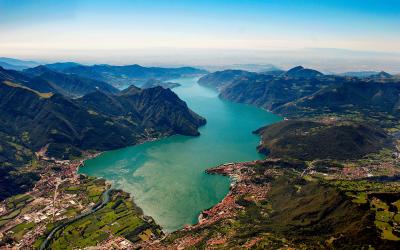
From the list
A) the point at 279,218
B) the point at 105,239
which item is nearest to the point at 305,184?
the point at 279,218

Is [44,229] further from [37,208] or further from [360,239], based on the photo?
[360,239]

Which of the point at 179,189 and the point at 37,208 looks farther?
the point at 179,189

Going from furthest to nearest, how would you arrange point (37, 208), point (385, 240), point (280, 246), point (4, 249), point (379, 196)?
point (37, 208)
point (4, 249)
point (379, 196)
point (280, 246)
point (385, 240)

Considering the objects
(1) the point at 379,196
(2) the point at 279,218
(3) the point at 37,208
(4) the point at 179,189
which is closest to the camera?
(1) the point at 379,196

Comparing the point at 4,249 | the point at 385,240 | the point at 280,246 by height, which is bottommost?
the point at 4,249

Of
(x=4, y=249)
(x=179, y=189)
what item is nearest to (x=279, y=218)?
(x=179, y=189)

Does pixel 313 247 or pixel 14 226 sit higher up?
pixel 313 247

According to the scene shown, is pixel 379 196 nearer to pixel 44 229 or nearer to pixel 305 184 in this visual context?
pixel 305 184

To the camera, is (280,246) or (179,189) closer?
(280,246)

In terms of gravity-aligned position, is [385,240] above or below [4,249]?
above
